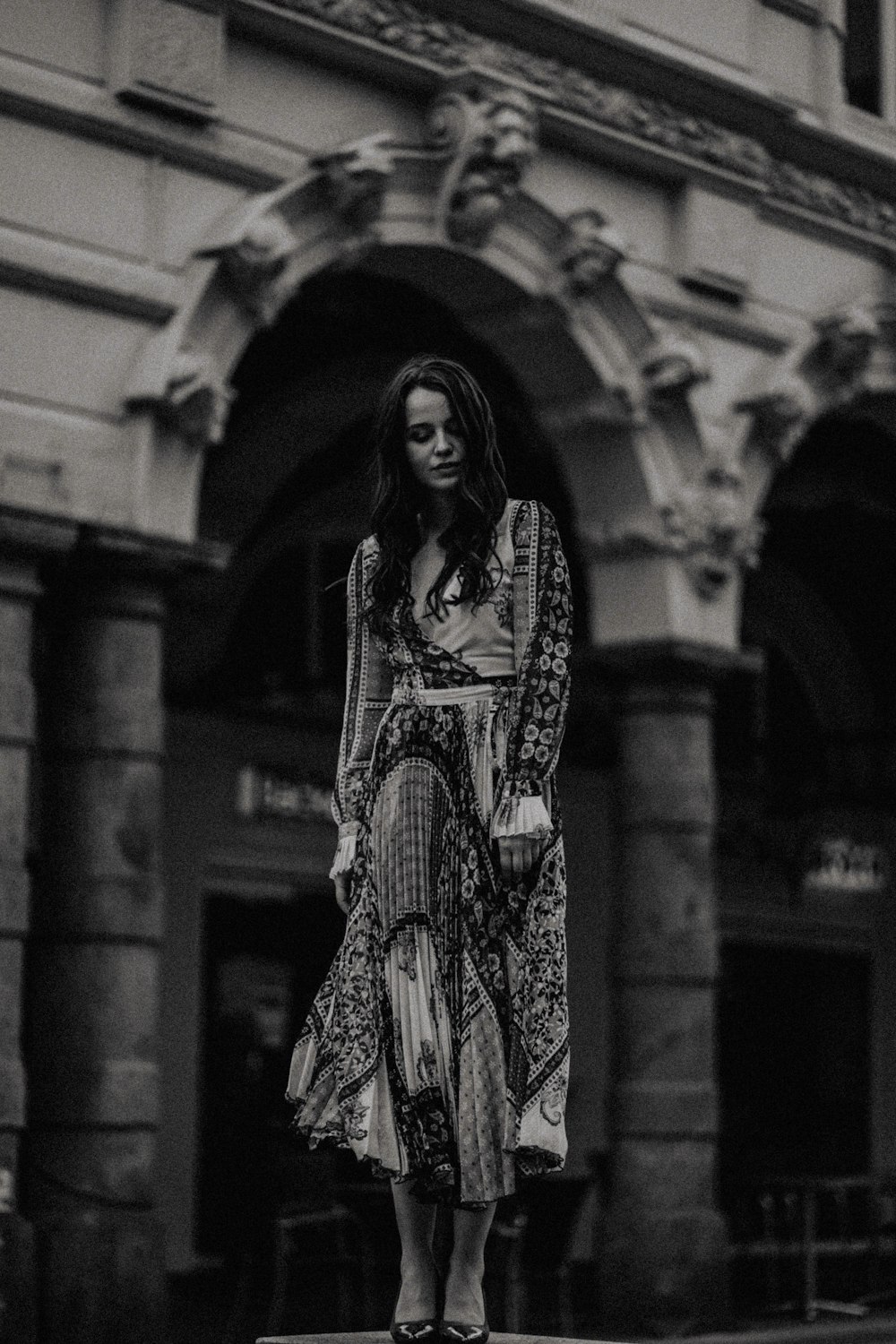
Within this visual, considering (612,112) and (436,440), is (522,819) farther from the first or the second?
(612,112)

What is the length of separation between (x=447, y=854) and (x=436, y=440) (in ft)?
3.03

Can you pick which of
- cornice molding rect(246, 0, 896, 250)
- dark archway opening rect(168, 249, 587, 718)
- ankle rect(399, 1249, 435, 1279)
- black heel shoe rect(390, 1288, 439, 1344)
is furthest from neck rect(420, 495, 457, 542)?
dark archway opening rect(168, 249, 587, 718)

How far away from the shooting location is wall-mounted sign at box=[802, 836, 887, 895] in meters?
19.5

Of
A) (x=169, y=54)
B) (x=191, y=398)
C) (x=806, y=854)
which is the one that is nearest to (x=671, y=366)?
(x=191, y=398)

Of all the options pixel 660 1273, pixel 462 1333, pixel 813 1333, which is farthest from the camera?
pixel 660 1273

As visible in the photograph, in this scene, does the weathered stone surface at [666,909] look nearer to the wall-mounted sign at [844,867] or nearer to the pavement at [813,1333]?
the pavement at [813,1333]

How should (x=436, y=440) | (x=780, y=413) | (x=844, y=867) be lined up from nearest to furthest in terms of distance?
(x=436, y=440) < (x=780, y=413) < (x=844, y=867)

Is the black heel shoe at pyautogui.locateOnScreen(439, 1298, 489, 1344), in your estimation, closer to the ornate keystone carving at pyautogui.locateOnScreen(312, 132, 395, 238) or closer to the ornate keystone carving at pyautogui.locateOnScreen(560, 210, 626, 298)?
the ornate keystone carving at pyautogui.locateOnScreen(312, 132, 395, 238)

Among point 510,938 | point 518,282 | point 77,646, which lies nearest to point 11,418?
point 77,646

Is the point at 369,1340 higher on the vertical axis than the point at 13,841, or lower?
lower

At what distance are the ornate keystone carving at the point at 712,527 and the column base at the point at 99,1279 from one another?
4745mm

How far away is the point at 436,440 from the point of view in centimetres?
566

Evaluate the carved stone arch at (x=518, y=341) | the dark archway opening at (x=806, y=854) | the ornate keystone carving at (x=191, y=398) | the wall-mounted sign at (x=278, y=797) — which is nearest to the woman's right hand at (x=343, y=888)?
the carved stone arch at (x=518, y=341)

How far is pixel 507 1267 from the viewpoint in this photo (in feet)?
39.0
